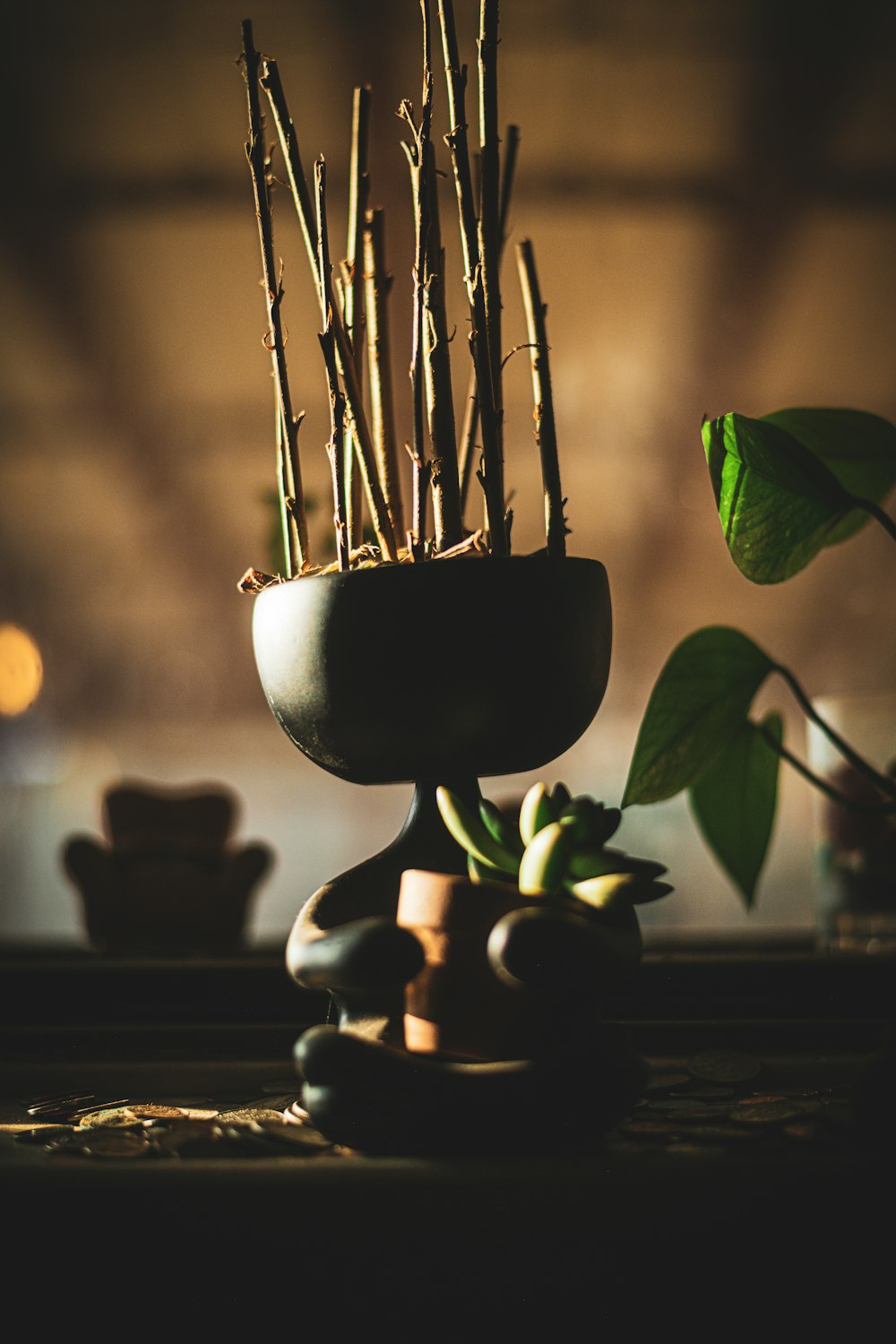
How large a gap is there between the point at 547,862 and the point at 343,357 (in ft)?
0.78

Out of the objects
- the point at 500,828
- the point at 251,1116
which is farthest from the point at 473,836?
the point at 251,1116

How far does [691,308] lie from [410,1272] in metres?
3.35

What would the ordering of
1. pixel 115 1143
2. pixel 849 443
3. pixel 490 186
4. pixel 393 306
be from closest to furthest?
pixel 115 1143
pixel 490 186
pixel 849 443
pixel 393 306

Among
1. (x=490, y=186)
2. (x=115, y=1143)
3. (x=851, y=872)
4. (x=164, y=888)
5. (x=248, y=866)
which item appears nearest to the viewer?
(x=115, y=1143)

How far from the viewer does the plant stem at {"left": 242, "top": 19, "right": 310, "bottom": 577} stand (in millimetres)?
460

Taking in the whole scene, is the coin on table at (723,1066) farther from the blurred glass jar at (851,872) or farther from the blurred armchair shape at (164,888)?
Answer: the blurred armchair shape at (164,888)

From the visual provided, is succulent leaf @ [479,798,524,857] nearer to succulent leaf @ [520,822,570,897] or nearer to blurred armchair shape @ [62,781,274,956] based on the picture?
succulent leaf @ [520,822,570,897]

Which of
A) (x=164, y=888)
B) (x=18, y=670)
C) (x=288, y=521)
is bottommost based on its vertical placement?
(x=164, y=888)

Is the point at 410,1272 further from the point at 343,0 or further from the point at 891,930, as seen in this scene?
the point at 343,0

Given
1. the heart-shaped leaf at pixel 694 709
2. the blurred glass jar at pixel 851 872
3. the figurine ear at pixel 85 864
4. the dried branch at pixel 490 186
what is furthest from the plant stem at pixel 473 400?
the figurine ear at pixel 85 864

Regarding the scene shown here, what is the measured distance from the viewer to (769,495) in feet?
1.69

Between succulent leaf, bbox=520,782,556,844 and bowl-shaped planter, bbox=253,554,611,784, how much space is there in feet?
0.07

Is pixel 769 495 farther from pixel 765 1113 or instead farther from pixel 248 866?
pixel 248 866

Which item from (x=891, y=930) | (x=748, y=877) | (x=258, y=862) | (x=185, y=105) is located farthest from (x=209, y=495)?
(x=748, y=877)
